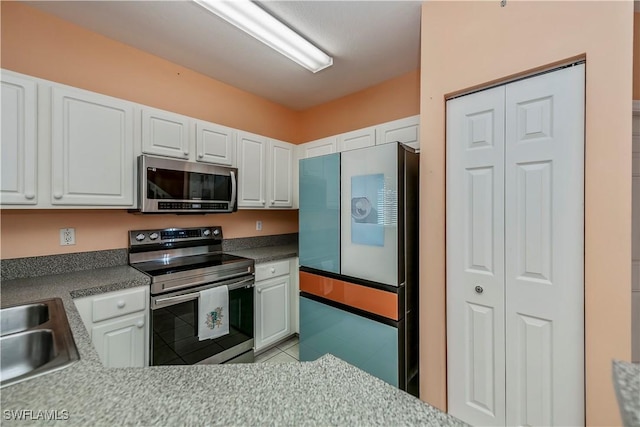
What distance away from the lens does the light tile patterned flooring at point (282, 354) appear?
2.41 meters

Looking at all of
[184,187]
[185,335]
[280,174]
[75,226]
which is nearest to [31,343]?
[185,335]

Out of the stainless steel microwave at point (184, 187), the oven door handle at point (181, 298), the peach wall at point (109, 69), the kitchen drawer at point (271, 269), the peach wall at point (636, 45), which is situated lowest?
Result: the oven door handle at point (181, 298)

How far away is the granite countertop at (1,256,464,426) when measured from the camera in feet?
1.75

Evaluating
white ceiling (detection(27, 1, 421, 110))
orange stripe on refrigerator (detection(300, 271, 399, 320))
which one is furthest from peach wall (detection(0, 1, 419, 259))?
orange stripe on refrigerator (detection(300, 271, 399, 320))

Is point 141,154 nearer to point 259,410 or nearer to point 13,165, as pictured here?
point 13,165

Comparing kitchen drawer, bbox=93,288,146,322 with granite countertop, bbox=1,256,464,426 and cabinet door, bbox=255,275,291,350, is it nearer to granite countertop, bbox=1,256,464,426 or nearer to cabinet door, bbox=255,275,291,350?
cabinet door, bbox=255,275,291,350

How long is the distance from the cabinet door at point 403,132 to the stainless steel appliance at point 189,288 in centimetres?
165

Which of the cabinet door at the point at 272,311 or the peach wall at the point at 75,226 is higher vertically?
the peach wall at the point at 75,226

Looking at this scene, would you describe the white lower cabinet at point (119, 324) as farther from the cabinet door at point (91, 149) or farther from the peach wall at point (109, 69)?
the peach wall at point (109, 69)

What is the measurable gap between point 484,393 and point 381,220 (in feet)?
3.79

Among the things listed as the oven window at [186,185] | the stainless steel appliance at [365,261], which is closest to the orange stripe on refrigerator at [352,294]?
the stainless steel appliance at [365,261]

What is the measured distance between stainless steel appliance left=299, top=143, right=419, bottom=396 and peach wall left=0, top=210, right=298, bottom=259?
4.23 feet

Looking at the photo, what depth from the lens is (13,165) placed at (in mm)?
1499

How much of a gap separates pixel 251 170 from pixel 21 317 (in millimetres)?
1879
